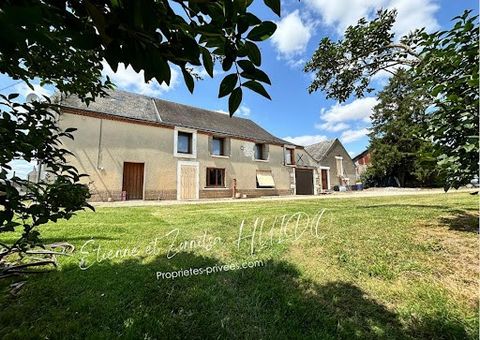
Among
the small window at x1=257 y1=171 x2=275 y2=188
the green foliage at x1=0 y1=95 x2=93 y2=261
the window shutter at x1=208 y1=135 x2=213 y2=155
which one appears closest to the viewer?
the green foliage at x1=0 y1=95 x2=93 y2=261

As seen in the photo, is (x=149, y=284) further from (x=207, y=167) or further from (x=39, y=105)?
(x=207, y=167)

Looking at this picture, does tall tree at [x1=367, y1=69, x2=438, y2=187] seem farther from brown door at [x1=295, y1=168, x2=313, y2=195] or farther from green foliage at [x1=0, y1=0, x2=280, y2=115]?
green foliage at [x1=0, y1=0, x2=280, y2=115]

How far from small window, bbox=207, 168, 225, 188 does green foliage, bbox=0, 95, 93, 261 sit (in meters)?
16.6

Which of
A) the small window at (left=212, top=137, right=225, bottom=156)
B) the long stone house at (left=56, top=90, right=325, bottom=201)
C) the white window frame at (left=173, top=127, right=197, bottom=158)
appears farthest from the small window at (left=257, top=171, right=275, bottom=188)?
the white window frame at (left=173, top=127, right=197, bottom=158)

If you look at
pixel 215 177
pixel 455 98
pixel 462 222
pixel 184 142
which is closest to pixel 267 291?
pixel 455 98

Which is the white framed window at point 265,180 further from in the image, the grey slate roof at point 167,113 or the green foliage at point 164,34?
the green foliage at point 164,34

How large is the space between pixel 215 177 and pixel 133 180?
598 centimetres

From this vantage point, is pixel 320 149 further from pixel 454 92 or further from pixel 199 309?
pixel 199 309

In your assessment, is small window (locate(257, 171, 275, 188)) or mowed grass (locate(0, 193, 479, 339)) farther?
small window (locate(257, 171, 275, 188))

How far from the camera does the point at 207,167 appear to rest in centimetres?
1841

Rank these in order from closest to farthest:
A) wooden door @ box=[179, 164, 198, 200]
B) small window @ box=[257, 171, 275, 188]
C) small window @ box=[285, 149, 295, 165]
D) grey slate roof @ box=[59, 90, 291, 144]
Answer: grey slate roof @ box=[59, 90, 291, 144], wooden door @ box=[179, 164, 198, 200], small window @ box=[257, 171, 275, 188], small window @ box=[285, 149, 295, 165]

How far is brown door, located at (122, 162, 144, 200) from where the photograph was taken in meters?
15.4

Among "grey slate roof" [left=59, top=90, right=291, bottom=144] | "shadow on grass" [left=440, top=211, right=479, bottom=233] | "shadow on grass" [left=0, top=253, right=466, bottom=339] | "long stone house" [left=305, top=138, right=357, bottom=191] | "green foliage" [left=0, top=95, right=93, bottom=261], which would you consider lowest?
"shadow on grass" [left=0, top=253, right=466, bottom=339]

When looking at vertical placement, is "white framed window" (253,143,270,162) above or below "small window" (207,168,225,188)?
above
